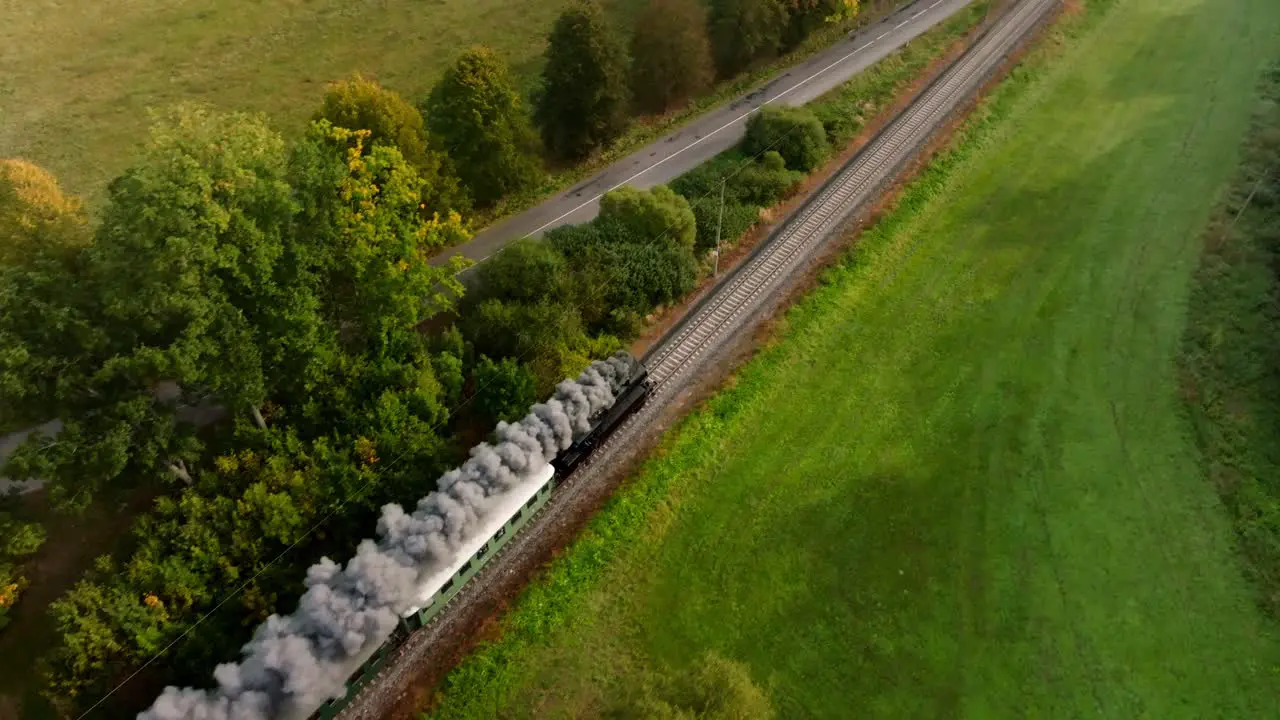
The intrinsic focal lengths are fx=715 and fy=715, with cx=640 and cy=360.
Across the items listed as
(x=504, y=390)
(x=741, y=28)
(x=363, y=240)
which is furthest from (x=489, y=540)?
(x=741, y=28)

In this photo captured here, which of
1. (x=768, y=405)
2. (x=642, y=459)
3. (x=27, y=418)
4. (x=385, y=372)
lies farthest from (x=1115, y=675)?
(x=27, y=418)

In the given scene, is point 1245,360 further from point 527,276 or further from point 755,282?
point 527,276

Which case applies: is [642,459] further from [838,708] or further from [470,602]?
[838,708]

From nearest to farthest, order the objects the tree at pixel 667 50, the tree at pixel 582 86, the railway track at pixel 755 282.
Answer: the railway track at pixel 755 282 < the tree at pixel 582 86 < the tree at pixel 667 50

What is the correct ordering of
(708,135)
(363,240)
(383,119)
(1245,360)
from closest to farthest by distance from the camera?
(363,240) < (383,119) < (1245,360) < (708,135)

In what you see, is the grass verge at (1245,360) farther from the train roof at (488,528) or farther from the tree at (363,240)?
the tree at (363,240)

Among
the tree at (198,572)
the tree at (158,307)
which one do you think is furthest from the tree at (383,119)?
the tree at (198,572)

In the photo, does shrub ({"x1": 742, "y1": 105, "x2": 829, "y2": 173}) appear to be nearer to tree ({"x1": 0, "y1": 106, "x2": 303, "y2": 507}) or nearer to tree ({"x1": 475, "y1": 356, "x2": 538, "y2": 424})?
tree ({"x1": 475, "y1": 356, "x2": 538, "y2": 424})
